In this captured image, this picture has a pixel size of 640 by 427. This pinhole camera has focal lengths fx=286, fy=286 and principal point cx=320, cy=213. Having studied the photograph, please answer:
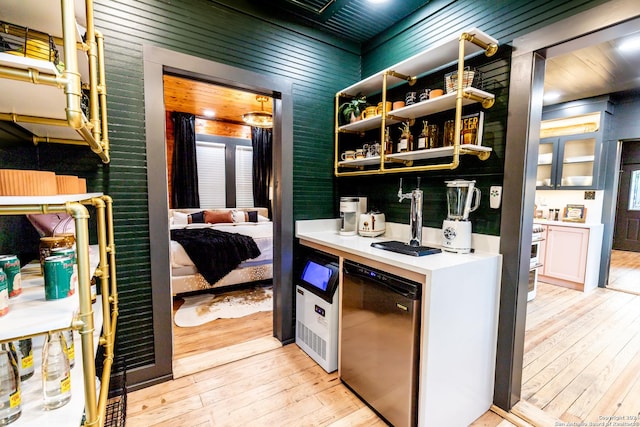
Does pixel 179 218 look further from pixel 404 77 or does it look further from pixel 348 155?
pixel 404 77

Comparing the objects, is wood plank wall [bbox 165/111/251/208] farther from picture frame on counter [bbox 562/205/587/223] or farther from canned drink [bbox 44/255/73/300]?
picture frame on counter [bbox 562/205/587/223]

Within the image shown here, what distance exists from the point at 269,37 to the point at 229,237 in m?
2.42

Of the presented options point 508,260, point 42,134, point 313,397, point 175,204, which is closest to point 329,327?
point 313,397

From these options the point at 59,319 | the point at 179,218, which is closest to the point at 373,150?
the point at 59,319

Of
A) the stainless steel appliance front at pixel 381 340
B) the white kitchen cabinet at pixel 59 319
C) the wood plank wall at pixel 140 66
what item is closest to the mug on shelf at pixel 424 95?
the wood plank wall at pixel 140 66

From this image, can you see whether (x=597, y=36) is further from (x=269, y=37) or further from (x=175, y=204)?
(x=175, y=204)

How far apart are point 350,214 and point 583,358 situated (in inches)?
86.5

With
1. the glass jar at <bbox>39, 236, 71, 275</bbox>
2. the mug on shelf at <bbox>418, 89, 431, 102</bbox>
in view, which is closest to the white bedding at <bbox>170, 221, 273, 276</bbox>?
the glass jar at <bbox>39, 236, 71, 275</bbox>

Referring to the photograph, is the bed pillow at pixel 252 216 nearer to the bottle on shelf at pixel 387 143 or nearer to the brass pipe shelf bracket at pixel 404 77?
the bottle on shelf at pixel 387 143

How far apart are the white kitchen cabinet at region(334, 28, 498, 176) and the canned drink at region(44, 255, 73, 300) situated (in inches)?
70.0

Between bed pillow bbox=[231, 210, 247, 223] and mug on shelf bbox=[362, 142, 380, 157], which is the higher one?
mug on shelf bbox=[362, 142, 380, 157]

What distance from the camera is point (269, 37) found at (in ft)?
7.47

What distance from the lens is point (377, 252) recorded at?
1767mm

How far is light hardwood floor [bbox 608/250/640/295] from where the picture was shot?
13.4 ft
